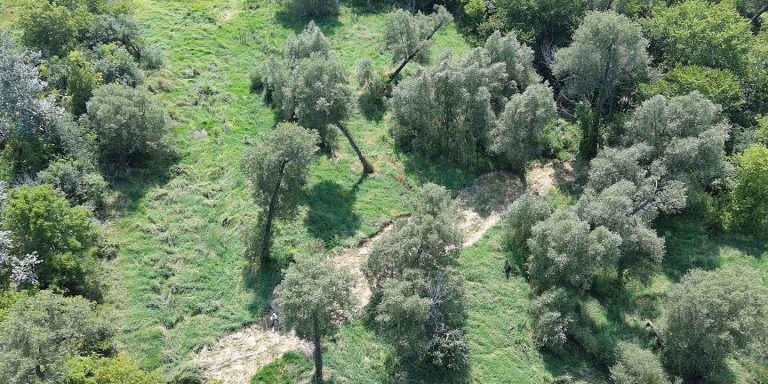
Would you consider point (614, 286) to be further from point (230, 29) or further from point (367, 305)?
point (230, 29)

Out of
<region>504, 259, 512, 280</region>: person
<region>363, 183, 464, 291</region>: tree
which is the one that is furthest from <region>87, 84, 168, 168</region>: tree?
<region>504, 259, 512, 280</region>: person

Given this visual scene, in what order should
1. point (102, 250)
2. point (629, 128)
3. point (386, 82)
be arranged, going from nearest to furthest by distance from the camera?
point (102, 250)
point (629, 128)
point (386, 82)

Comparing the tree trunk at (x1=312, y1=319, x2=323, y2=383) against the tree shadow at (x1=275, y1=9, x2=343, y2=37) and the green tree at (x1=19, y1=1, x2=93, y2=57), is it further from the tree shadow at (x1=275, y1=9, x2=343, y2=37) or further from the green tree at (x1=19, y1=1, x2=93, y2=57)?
the tree shadow at (x1=275, y1=9, x2=343, y2=37)

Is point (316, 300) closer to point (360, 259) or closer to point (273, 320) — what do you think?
point (273, 320)

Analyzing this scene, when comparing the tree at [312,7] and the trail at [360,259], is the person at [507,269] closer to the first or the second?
the trail at [360,259]

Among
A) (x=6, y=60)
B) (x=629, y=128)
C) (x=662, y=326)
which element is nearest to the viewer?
(x=662, y=326)

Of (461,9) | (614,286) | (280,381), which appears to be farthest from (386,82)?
(280,381)

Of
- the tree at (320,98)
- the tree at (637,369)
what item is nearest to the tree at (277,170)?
the tree at (320,98)

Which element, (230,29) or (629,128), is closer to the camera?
(629,128)

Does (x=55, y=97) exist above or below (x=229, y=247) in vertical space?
above
